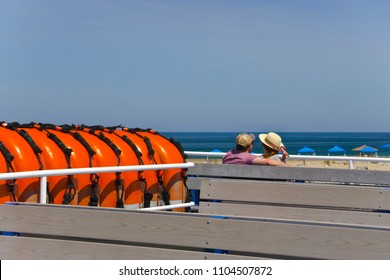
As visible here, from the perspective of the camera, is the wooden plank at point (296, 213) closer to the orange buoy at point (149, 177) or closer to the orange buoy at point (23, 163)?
the orange buoy at point (23, 163)

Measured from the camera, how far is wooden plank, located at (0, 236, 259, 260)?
11.5 ft

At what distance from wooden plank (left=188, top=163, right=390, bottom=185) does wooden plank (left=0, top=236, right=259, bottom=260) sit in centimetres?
370

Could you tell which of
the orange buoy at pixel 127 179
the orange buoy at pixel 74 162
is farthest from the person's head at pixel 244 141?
the orange buoy at pixel 74 162

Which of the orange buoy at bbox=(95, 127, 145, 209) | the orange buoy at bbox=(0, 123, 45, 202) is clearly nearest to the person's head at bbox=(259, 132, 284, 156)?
the orange buoy at bbox=(95, 127, 145, 209)

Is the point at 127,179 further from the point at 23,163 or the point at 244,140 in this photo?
the point at 23,163

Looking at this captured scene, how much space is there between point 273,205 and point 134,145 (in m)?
2.57

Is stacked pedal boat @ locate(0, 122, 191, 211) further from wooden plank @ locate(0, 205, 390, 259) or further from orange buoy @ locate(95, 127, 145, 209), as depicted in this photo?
wooden plank @ locate(0, 205, 390, 259)

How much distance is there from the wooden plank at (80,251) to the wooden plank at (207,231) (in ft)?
0.14

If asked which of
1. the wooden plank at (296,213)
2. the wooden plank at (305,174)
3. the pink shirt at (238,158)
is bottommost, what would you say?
the wooden plank at (296,213)

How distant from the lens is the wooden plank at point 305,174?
6996 millimetres

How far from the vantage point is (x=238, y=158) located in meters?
7.80

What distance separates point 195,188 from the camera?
809cm
